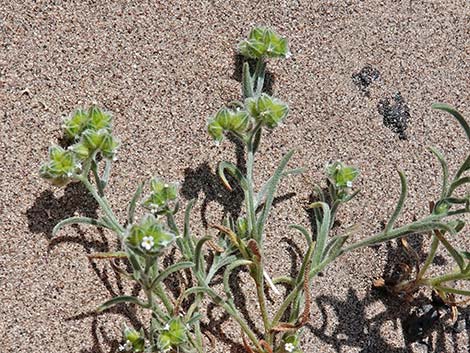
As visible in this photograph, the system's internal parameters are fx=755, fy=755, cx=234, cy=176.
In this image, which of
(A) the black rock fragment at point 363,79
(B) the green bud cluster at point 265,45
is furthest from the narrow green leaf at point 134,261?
(A) the black rock fragment at point 363,79

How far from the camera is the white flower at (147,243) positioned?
1914 mm

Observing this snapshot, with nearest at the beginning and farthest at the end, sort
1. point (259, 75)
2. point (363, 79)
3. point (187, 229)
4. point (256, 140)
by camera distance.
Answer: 1. point (187, 229)
2. point (256, 140)
3. point (259, 75)
4. point (363, 79)

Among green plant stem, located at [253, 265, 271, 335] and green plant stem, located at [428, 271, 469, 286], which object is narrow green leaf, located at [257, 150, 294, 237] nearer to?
green plant stem, located at [253, 265, 271, 335]

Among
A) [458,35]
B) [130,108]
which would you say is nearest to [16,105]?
[130,108]

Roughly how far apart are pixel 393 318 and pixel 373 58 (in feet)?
3.10

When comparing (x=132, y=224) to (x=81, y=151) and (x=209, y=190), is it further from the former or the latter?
(x=209, y=190)

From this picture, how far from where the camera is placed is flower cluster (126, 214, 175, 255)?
6.31 ft

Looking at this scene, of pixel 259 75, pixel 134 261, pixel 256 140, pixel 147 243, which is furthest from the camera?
pixel 259 75

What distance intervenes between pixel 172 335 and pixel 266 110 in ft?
2.37

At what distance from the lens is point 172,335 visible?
2135 millimetres

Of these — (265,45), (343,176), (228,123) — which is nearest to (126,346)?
(228,123)

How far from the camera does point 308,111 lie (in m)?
2.68

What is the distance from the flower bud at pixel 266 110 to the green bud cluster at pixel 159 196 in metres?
0.35

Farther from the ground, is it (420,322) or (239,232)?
(239,232)
